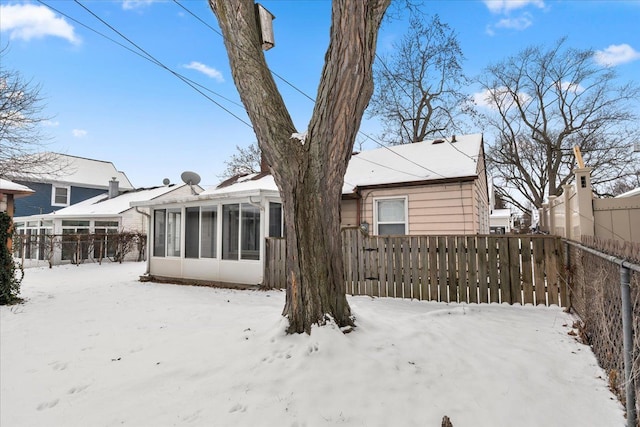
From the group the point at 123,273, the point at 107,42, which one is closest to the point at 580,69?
the point at 107,42

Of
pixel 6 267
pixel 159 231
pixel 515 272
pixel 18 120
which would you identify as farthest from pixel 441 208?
pixel 18 120

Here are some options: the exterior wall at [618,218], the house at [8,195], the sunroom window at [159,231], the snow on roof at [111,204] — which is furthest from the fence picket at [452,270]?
the snow on roof at [111,204]

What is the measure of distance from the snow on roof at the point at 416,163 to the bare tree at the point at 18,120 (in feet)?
36.0

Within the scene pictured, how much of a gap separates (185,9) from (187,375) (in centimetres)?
742

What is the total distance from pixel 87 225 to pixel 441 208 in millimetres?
18802

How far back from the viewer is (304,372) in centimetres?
292

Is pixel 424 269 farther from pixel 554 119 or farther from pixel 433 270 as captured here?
pixel 554 119

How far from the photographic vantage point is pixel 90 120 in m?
12.7

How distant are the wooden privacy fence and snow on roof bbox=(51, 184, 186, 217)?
48.4 ft

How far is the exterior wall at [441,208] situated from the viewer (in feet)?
26.7

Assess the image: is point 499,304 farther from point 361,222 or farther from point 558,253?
point 361,222

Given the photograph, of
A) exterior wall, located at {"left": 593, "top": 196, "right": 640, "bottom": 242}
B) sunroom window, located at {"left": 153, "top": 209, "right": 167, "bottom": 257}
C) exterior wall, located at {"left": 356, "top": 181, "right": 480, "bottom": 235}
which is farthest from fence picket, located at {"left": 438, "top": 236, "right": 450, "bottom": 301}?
sunroom window, located at {"left": 153, "top": 209, "right": 167, "bottom": 257}

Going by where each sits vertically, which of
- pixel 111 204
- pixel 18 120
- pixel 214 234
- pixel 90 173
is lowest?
pixel 214 234

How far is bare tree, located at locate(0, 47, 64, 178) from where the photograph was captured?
10.3 metres
